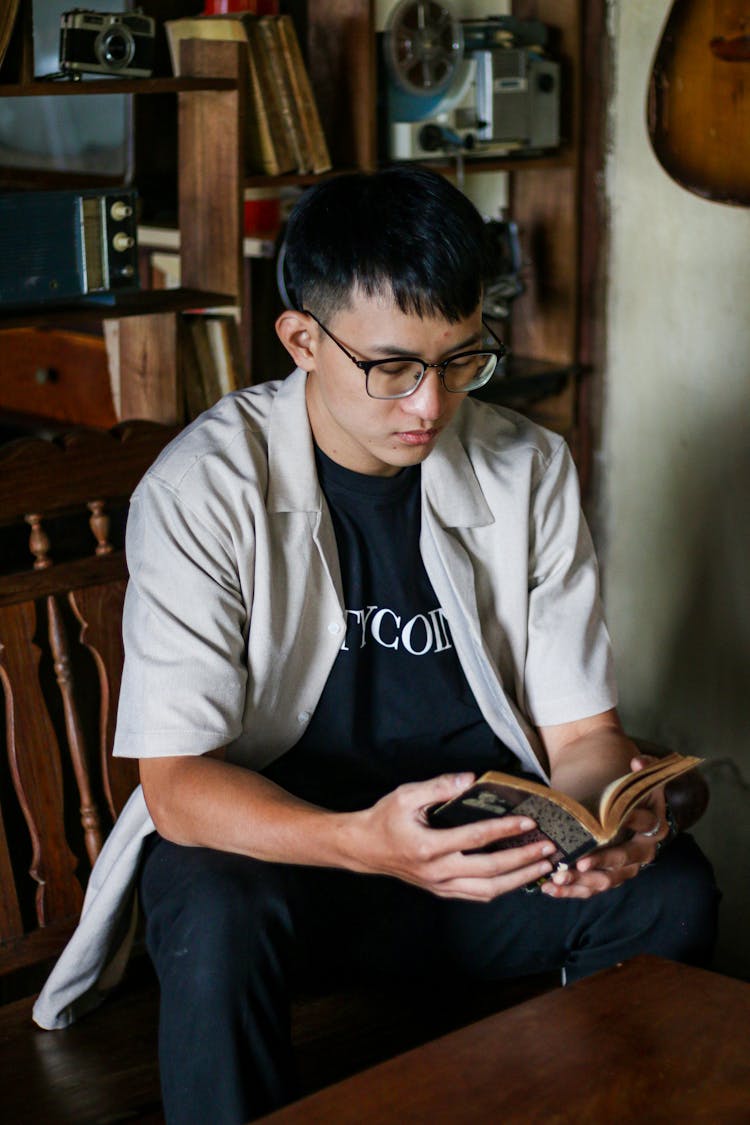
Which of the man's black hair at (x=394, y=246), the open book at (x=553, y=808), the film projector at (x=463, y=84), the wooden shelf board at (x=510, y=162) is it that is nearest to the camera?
the open book at (x=553, y=808)

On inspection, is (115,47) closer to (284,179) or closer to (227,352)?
(284,179)

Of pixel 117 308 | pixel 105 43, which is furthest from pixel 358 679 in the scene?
pixel 105 43

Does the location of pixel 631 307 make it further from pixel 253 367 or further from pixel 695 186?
pixel 253 367

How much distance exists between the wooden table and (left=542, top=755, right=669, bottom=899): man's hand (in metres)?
0.14

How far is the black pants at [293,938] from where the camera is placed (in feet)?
4.66

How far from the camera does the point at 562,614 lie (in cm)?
183

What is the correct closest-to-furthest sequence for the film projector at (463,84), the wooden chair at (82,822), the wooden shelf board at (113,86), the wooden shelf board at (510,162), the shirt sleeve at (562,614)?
the wooden chair at (82,822) < the shirt sleeve at (562,614) < the wooden shelf board at (113,86) < the film projector at (463,84) < the wooden shelf board at (510,162)

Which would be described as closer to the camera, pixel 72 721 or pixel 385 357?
pixel 385 357

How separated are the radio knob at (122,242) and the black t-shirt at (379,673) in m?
0.61

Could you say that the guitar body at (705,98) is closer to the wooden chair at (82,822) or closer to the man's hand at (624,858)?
the wooden chair at (82,822)

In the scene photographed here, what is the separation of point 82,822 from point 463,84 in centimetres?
162

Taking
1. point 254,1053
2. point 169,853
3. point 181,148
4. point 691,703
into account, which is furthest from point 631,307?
point 254,1053

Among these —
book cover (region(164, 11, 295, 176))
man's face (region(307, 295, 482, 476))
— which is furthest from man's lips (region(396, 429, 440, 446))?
book cover (region(164, 11, 295, 176))

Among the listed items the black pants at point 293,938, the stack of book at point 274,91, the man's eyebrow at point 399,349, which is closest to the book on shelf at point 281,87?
the stack of book at point 274,91
